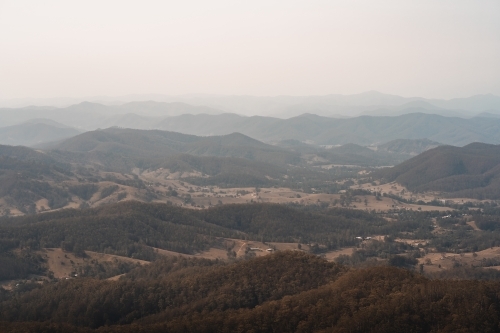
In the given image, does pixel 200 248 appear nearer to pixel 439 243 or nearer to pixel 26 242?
pixel 26 242

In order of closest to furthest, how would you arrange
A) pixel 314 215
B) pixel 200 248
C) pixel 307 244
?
pixel 200 248 < pixel 307 244 < pixel 314 215

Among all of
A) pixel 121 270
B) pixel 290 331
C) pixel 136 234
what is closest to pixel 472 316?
pixel 290 331

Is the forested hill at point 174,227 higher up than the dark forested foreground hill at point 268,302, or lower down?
lower down

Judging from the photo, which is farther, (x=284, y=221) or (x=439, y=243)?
(x=284, y=221)

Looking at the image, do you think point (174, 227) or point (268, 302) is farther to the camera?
point (174, 227)

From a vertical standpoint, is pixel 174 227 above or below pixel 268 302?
below

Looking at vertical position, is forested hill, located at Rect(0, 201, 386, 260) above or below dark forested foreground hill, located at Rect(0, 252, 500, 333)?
below

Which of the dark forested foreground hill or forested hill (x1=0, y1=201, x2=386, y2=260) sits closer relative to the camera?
the dark forested foreground hill

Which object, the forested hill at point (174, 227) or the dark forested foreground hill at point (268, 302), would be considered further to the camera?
the forested hill at point (174, 227)
